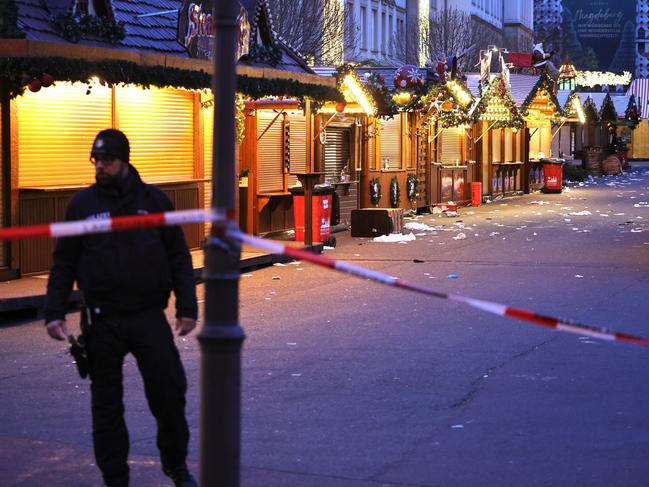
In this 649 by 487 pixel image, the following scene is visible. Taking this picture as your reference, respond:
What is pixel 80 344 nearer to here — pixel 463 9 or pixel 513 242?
pixel 513 242

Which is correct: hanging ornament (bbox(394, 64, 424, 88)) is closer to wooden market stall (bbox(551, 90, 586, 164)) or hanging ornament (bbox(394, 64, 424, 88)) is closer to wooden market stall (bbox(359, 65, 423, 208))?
wooden market stall (bbox(359, 65, 423, 208))

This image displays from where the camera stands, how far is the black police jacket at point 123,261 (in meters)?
6.41

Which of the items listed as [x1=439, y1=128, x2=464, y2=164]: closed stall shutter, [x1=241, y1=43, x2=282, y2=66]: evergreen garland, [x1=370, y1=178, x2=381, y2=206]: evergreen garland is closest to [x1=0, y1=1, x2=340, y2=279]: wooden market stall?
[x1=241, y1=43, x2=282, y2=66]: evergreen garland

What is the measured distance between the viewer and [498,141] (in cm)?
4472

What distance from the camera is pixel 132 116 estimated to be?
18312 mm

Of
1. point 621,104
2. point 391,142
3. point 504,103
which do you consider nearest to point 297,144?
point 391,142

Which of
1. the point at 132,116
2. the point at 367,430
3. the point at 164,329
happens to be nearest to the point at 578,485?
the point at 367,430

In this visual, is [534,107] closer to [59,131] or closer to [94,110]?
[94,110]

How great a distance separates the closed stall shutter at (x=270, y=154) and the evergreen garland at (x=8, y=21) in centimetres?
864

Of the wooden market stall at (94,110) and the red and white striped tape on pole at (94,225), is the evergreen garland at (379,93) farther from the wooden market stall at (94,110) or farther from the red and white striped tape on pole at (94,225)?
the red and white striped tape on pole at (94,225)

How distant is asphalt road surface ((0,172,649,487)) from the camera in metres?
Answer: 7.37

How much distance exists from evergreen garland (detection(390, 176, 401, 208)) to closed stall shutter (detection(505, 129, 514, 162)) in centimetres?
1499

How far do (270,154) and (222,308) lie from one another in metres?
19.0

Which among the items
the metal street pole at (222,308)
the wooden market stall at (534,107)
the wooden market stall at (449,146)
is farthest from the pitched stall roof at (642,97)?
the metal street pole at (222,308)
